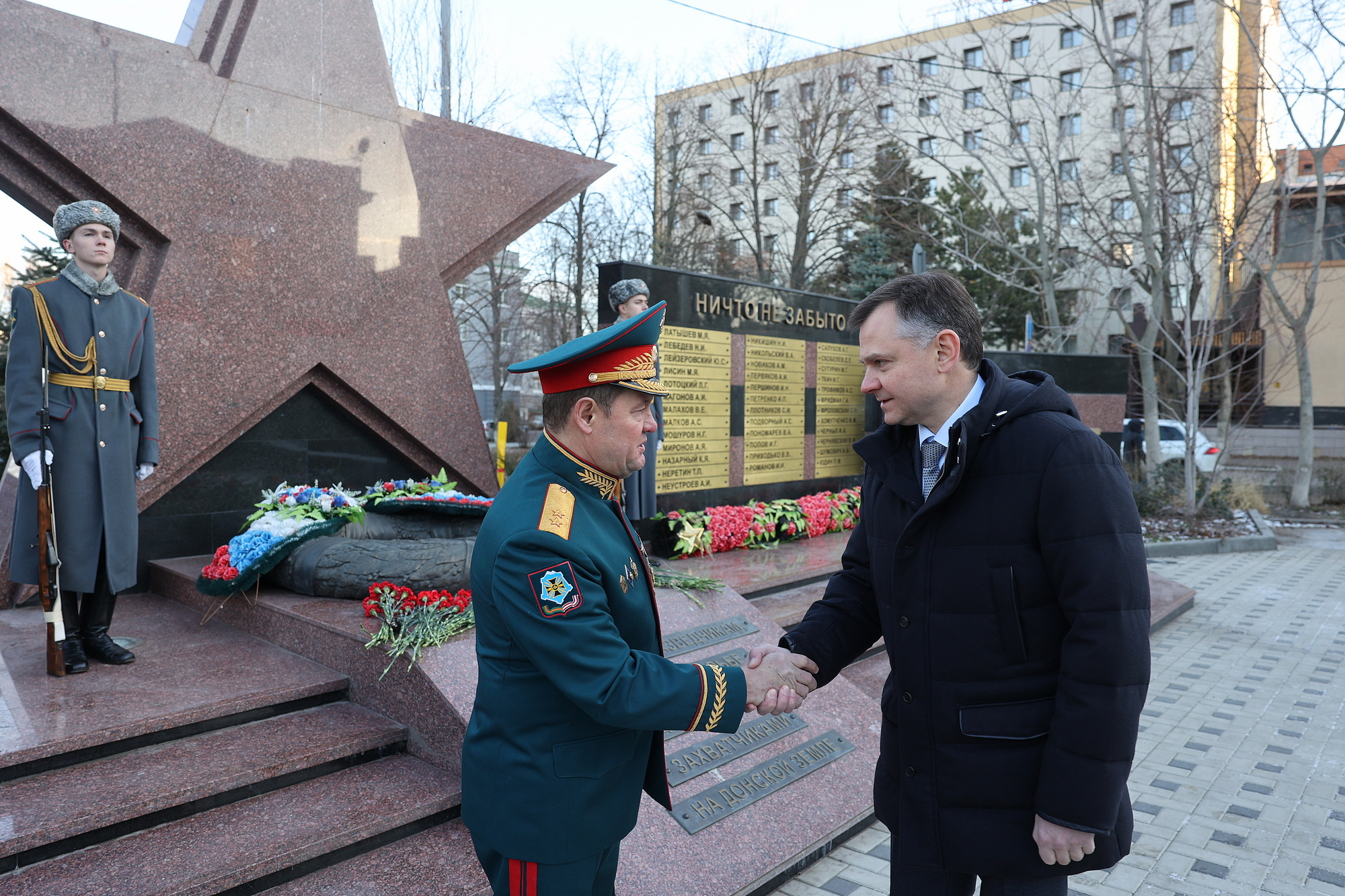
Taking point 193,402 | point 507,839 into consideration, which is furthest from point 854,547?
point 193,402

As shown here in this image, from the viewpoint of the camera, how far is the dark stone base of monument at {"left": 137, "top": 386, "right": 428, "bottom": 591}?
5883mm

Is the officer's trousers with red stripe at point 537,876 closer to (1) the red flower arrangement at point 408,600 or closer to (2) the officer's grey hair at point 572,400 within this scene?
(2) the officer's grey hair at point 572,400

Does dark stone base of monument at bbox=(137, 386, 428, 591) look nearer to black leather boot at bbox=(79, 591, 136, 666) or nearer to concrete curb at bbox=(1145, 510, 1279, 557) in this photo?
black leather boot at bbox=(79, 591, 136, 666)

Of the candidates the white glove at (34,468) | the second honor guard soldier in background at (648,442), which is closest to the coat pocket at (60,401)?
the white glove at (34,468)

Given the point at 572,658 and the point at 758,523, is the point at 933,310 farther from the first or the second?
the point at 758,523

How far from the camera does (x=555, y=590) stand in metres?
1.68

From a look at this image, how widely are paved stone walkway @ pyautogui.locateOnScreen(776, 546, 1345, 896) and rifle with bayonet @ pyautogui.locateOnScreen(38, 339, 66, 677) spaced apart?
3.23 m

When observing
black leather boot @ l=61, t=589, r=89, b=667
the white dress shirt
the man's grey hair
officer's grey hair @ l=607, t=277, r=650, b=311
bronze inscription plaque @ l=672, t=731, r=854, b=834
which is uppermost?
officer's grey hair @ l=607, t=277, r=650, b=311

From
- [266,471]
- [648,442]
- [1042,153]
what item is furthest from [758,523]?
[1042,153]

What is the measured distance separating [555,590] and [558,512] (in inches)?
6.7

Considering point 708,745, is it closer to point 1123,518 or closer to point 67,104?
point 1123,518

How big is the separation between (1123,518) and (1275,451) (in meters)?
29.7

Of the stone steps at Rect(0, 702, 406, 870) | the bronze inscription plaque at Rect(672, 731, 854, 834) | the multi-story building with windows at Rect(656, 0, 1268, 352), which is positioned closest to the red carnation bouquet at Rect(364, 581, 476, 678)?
the stone steps at Rect(0, 702, 406, 870)

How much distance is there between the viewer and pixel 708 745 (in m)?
3.75
